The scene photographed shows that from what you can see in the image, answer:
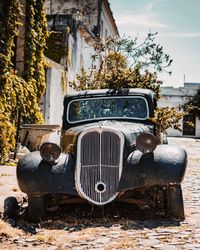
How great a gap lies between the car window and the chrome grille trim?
136 centimetres

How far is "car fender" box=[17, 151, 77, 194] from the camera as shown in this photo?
5078mm

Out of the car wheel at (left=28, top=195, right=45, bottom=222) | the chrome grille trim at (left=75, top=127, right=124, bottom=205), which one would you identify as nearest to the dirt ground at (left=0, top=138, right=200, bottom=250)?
the car wheel at (left=28, top=195, right=45, bottom=222)

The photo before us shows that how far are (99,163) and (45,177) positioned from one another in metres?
0.75

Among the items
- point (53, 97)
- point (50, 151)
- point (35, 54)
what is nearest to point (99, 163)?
point (50, 151)

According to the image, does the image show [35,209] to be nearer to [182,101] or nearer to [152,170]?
[152,170]

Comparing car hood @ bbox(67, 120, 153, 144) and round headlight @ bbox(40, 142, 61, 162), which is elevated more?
car hood @ bbox(67, 120, 153, 144)

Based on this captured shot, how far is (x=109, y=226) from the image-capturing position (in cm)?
494

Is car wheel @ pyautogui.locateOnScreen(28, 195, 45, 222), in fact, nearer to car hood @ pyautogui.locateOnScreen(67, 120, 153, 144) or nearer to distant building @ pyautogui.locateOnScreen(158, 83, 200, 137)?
car hood @ pyautogui.locateOnScreen(67, 120, 153, 144)

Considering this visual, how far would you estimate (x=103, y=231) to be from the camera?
4719 millimetres

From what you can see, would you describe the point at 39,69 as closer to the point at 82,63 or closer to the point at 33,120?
the point at 33,120

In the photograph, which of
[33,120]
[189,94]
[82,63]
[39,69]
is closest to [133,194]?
[33,120]

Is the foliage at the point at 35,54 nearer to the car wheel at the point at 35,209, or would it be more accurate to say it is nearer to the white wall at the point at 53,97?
the white wall at the point at 53,97

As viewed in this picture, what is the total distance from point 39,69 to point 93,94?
25.1ft

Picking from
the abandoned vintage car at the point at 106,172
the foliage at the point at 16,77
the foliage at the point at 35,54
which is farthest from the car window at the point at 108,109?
the foliage at the point at 35,54
